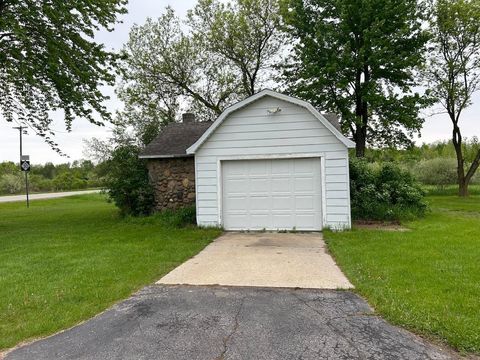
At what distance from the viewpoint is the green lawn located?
3336 mm

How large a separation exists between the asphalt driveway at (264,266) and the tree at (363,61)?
12849 mm

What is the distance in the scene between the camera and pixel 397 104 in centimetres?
1825

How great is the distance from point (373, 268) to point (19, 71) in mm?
11355

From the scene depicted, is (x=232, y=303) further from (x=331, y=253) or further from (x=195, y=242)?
(x=195, y=242)

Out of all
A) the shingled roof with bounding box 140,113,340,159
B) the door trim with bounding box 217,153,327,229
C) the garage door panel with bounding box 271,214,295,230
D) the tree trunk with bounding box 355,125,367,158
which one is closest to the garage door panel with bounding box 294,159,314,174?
the door trim with bounding box 217,153,327,229

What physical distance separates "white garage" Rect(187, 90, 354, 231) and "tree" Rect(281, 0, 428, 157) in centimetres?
1017

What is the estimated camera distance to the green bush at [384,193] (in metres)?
10.7

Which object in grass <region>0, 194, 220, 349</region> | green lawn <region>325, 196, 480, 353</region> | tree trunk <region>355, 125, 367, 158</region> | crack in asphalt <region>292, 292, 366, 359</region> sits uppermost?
tree trunk <region>355, 125, 367, 158</region>

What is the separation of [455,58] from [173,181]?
19782 millimetres

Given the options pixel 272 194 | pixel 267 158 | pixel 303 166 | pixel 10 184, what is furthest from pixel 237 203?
pixel 10 184

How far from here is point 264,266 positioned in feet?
19.0

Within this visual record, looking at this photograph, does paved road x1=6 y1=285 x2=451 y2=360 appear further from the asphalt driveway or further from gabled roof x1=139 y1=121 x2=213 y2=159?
gabled roof x1=139 y1=121 x2=213 y2=159

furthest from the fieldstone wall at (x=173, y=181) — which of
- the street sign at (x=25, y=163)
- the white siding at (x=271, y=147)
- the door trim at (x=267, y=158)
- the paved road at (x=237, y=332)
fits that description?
the street sign at (x=25, y=163)

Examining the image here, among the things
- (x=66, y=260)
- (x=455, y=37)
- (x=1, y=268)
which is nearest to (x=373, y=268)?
(x=66, y=260)
